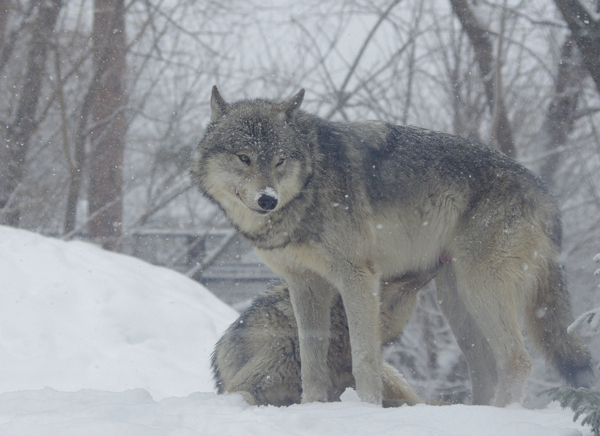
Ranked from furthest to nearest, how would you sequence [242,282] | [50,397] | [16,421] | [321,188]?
[242,282] < [321,188] < [50,397] < [16,421]

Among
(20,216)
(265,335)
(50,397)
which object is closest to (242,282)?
(20,216)

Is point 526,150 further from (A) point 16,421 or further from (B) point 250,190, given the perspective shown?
(A) point 16,421

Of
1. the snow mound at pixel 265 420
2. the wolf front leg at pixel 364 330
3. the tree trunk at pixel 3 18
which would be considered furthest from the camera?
the tree trunk at pixel 3 18

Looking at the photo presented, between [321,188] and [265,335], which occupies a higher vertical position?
[321,188]

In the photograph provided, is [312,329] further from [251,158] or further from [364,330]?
[251,158]

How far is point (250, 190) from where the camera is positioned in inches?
126

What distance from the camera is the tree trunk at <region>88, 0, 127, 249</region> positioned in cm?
1091

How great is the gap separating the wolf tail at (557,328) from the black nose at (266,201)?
6.04 feet

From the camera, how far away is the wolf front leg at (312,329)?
3504mm

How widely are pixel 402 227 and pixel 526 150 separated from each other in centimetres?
637

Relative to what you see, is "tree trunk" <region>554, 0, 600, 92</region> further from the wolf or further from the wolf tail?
the wolf

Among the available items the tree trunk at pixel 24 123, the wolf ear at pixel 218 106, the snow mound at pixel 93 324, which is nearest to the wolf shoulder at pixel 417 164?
the wolf ear at pixel 218 106

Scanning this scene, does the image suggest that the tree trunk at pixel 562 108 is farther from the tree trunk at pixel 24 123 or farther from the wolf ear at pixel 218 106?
the tree trunk at pixel 24 123

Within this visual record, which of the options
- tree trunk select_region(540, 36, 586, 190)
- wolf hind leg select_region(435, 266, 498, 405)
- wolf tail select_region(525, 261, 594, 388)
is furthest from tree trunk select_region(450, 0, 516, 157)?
wolf tail select_region(525, 261, 594, 388)
